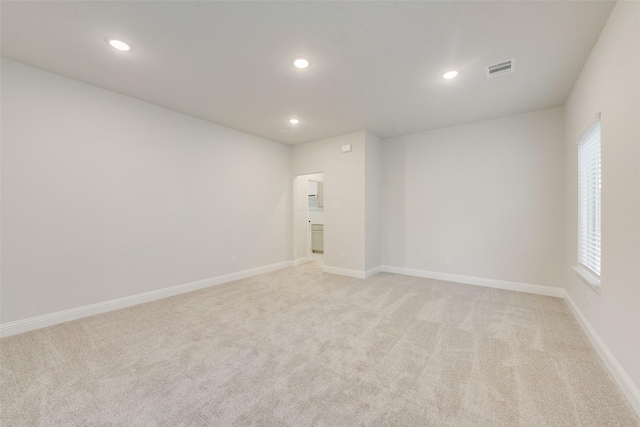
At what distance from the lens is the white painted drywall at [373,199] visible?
4816mm

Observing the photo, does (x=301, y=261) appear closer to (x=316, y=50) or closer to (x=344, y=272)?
(x=344, y=272)

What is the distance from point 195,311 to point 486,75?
4.38 meters

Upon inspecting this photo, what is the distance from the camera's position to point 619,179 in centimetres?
188

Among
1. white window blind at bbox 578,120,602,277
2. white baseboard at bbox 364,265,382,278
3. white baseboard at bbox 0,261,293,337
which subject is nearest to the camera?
white window blind at bbox 578,120,602,277

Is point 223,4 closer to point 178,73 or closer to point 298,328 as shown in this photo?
point 178,73

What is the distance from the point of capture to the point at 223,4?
6.14 ft

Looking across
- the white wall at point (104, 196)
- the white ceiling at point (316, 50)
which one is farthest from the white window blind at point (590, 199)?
the white wall at point (104, 196)

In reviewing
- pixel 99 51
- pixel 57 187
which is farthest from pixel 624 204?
pixel 57 187

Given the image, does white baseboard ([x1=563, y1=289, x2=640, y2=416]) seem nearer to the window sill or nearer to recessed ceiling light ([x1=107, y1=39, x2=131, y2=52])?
the window sill

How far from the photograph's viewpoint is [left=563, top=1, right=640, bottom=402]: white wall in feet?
5.44

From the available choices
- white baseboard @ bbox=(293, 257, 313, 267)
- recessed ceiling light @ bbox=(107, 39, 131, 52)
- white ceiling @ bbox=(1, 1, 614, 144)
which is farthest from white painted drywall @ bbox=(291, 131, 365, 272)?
recessed ceiling light @ bbox=(107, 39, 131, 52)

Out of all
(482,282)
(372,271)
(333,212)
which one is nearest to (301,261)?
(333,212)

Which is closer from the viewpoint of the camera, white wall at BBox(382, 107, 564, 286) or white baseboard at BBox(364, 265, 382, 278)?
white wall at BBox(382, 107, 564, 286)

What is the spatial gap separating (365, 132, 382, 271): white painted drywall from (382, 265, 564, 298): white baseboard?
540 millimetres
